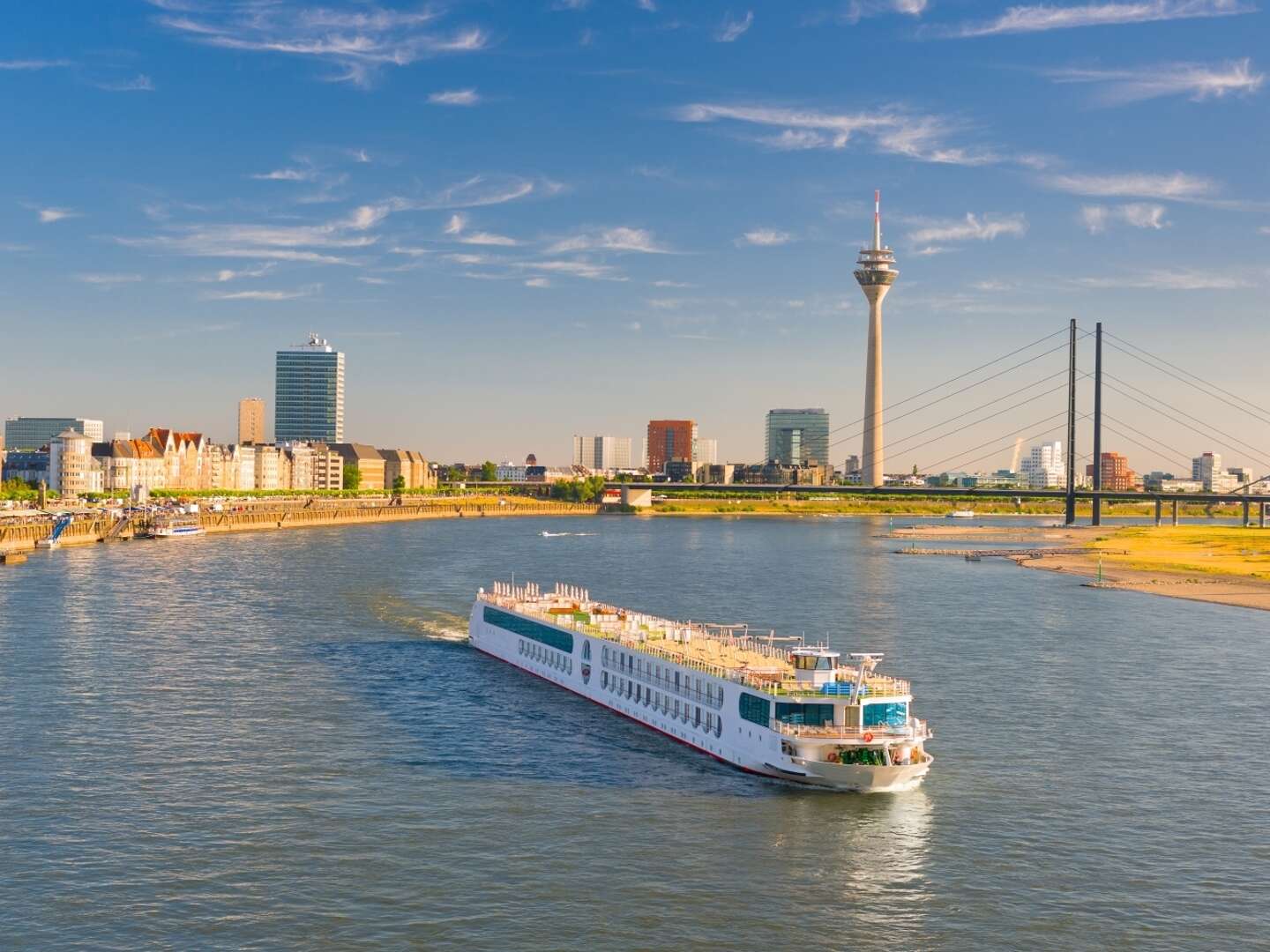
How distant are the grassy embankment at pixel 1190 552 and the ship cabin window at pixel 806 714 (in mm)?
92687

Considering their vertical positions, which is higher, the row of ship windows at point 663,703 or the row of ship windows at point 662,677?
the row of ship windows at point 662,677

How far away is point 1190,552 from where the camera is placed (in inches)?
6009

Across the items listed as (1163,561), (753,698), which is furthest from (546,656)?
(1163,561)

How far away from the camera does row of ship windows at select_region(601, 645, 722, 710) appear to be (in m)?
46.0

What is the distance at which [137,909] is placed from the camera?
29.6 m

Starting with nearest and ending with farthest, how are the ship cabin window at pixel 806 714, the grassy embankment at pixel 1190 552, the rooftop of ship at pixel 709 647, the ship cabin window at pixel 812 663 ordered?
the ship cabin window at pixel 806 714 → the rooftop of ship at pixel 709 647 → the ship cabin window at pixel 812 663 → the grassy embankment at pixel 1190 552

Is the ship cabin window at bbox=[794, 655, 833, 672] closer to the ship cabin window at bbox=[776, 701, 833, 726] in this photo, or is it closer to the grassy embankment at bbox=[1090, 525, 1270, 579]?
the ship cabin window at bbox=[776, 701, 833, 726]

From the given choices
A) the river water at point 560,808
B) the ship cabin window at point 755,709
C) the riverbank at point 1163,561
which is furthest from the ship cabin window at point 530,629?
the riverbank at point 1163,561

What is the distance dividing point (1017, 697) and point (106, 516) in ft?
450

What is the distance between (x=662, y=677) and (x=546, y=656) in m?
13.0

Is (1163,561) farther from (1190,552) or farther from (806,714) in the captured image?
(806,714)

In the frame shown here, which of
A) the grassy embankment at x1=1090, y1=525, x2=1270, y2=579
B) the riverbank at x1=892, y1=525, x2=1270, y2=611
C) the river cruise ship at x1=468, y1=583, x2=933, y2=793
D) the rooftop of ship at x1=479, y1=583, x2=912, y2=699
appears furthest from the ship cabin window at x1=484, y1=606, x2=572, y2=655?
the grassy embankment at x1=1090, y1=525, x2=1270, y2=579

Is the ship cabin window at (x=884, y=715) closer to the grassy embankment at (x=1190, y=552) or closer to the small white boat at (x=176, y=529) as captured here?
the grassy embankment at (x=1190, y=552)

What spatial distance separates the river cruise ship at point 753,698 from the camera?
40.4 metres
